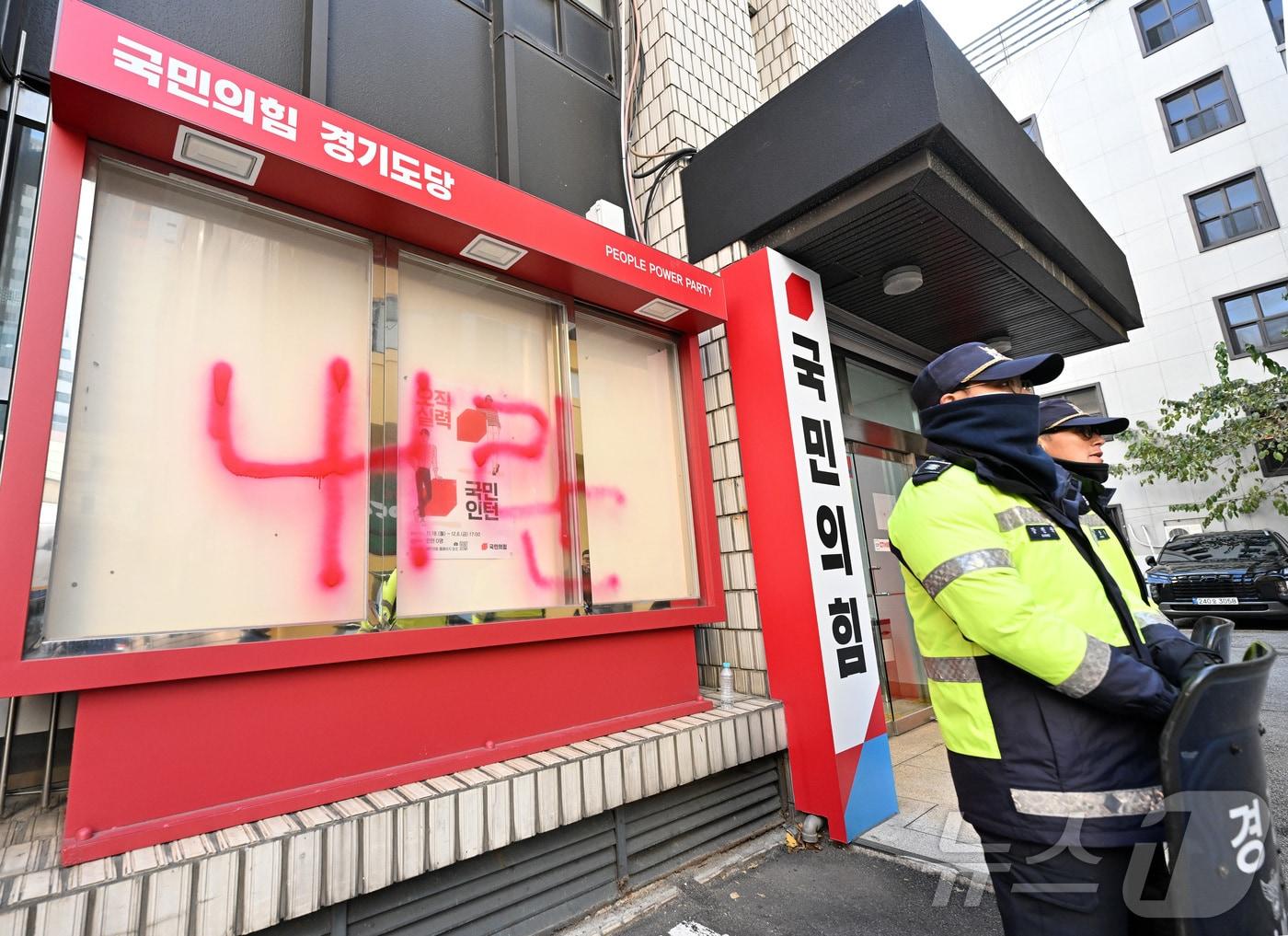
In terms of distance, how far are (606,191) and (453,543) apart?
10.1 feet

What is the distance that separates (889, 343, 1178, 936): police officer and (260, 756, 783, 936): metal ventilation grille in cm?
181

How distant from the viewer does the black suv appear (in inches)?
363

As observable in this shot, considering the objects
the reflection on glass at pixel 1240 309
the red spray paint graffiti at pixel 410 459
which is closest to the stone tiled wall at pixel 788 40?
the red spray paint graffiti at pixel 410 459

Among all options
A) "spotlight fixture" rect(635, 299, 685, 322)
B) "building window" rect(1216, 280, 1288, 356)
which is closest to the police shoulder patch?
"spotlight fixture" rect(635, 299, 685, 322)

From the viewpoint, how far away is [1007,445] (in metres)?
1.72

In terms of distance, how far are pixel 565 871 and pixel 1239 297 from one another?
63.9ft

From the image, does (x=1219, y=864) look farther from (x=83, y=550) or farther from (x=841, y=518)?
(x=83, y=550)

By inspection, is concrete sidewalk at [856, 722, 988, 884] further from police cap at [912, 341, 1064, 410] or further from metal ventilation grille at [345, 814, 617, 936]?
police cap at [912, 341, 1064, 410]

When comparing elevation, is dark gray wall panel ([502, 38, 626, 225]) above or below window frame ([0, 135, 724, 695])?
above

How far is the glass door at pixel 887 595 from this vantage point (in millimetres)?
5301

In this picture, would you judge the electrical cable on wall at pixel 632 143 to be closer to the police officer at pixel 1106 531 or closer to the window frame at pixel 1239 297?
the police officer at pixel 1106 531

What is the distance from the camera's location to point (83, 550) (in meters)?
2.07

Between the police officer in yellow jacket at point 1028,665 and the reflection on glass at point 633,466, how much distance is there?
6.49ft

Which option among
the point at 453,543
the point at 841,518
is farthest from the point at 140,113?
the point at 841,518
